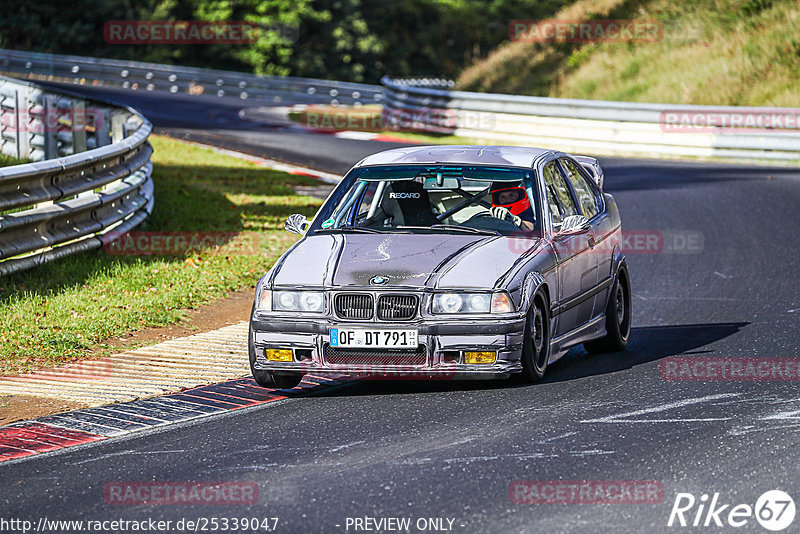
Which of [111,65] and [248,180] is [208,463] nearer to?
[248,180]

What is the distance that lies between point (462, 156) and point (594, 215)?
127 centimetres

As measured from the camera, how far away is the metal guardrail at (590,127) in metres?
25.0

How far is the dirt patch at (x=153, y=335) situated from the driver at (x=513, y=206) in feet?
10.1

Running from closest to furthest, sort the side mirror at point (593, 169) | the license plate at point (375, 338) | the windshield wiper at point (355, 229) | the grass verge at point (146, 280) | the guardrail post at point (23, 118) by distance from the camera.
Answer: the license plate at point (375, 338)
the windshield wiper at point (355, 229)
the grass verge at point (146, 280)
the side mirror at point (593, 169)
the guardrail post at point (23, 118)

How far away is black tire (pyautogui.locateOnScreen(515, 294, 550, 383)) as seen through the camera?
804cm

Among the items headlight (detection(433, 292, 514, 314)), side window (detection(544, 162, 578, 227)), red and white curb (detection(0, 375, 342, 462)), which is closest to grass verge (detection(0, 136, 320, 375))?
red and white curb (detection(0, 375, 342, 462))

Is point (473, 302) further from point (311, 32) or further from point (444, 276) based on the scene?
point (311, 32)

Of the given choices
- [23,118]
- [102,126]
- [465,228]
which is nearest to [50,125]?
[23,118]

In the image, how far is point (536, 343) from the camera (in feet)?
27.1

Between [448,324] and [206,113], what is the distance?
92.1 ft

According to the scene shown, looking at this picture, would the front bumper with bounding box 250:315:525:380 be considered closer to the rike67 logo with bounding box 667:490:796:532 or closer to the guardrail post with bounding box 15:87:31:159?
the rike67 logo with bounding box 667:490:796:532

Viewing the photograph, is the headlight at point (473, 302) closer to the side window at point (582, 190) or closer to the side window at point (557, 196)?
the side window at point (557, 196)

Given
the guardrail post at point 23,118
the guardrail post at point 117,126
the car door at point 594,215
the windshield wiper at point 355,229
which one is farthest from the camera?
the guardrail post at point 23,118

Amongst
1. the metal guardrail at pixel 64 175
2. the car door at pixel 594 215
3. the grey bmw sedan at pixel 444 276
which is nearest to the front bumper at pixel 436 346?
the grey bmw sedan at pixel 444 276
